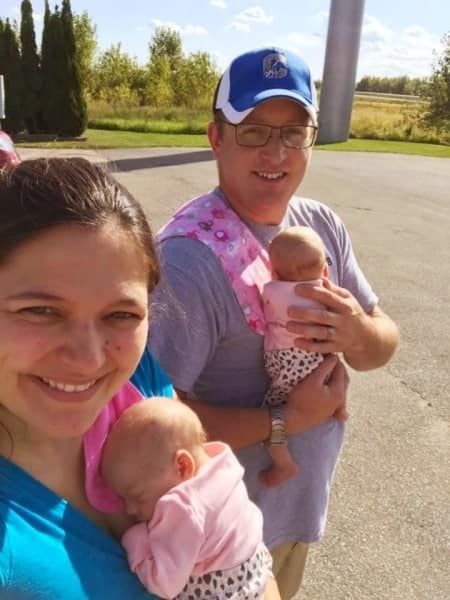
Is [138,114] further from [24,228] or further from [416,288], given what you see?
[24,228]

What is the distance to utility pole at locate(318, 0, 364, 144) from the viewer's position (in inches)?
907

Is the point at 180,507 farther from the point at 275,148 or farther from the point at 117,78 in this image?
the point at 117,78

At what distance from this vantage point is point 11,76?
21672 mm

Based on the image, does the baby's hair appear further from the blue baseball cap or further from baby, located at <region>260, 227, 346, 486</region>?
the blue baseball cap

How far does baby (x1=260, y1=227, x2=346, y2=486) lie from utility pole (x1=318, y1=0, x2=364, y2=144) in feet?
76.1

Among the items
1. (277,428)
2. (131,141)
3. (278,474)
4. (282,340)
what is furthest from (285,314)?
(131,141)

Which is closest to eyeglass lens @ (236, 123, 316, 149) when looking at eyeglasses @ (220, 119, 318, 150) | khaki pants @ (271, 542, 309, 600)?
eyeglasses @ (220, 119, 318, 150)

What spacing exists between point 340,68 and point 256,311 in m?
23.6

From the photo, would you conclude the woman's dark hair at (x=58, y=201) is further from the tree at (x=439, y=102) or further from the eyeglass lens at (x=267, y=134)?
the tree at (x=439, y=102)

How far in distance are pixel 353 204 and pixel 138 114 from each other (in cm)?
2124

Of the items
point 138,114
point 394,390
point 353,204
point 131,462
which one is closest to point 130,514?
point 131,462

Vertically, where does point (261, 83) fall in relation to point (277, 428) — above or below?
above

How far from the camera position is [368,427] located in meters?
4.34

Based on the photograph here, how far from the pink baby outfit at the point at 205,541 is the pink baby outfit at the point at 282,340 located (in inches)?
17.5
